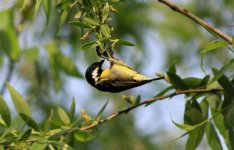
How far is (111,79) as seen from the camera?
1.53m

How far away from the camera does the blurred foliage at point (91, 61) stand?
1491 mm

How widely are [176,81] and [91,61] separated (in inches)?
65.9

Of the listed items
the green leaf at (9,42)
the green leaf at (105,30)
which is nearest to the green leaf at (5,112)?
the green leaf at (105,30)

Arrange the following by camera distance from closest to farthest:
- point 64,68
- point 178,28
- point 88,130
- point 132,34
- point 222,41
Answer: point 222,41
point 88,130
point 64,68
point 132,34
point 178,28

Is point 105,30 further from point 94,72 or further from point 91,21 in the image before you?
point 94,72

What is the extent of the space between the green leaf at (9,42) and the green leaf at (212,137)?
4.16ft

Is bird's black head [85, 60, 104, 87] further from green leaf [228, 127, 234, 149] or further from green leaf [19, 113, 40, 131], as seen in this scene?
green leaf [228, 127, 234, 149]

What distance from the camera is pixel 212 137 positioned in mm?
1623

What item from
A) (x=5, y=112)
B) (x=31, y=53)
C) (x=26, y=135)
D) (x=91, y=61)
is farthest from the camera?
(x=91, y=61)

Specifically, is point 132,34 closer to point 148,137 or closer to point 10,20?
point 148,137

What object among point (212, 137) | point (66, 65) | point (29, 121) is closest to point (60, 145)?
point (29, 121)

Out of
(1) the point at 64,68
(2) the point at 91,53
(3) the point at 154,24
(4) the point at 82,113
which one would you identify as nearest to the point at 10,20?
(1) the point at 64,68

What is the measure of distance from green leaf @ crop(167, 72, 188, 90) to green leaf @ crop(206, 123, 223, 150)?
4.5 inches

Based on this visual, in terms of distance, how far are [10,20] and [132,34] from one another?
129 cm
